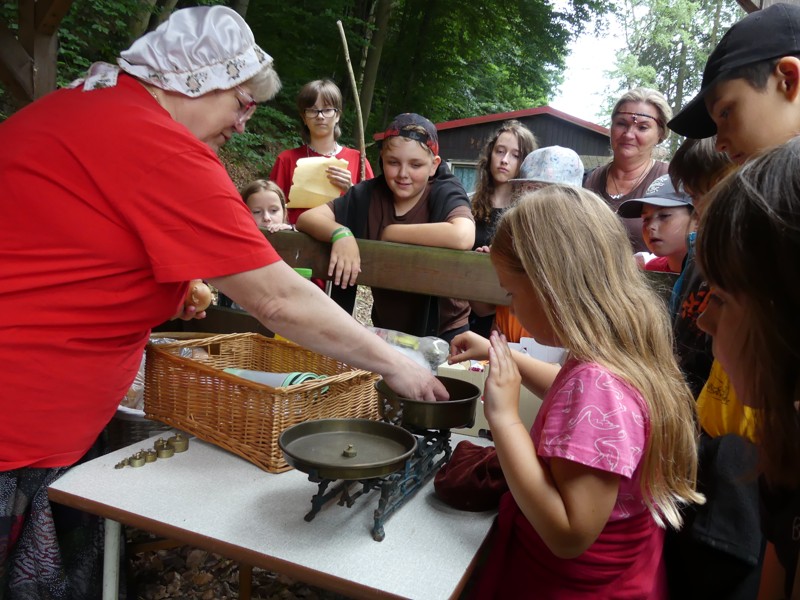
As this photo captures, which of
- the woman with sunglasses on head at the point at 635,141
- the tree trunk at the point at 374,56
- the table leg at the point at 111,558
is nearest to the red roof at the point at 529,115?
the tree trunk at the point at 374,56

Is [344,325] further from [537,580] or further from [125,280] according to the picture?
[537,580]

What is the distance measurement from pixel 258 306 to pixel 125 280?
33 cm

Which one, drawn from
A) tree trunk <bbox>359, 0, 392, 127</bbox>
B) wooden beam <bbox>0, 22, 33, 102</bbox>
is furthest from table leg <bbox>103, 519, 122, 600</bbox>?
tree trunk <bbox>359, 0, 392, 127</bbox>

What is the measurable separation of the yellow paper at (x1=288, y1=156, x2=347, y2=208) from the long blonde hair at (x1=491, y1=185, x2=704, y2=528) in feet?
6.77

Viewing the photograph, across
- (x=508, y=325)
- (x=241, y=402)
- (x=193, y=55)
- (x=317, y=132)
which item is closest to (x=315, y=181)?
(x=317, y=132)

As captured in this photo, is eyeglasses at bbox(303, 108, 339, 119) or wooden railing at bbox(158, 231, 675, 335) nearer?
wooden railing at bbox(158, 231, 675, 335)

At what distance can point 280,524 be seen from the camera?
1395 mm

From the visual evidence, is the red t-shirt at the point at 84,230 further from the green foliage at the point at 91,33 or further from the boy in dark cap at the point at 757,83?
the green foliage at the point at 91,33

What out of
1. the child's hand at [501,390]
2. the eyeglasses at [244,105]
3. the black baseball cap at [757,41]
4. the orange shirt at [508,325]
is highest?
the black baseball cap at [757,41]

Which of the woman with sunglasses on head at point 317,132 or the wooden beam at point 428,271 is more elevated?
the woman with sunglasses on head at point 317,132

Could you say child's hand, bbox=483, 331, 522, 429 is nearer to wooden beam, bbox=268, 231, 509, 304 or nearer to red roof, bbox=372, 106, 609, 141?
wooden beam, bbox=268, 231, 509, 304

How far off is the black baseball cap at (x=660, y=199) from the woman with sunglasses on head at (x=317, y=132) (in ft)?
5.68

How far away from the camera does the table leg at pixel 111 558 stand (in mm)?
1571

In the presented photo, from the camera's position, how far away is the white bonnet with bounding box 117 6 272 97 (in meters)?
1.66
